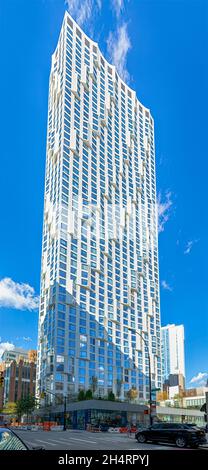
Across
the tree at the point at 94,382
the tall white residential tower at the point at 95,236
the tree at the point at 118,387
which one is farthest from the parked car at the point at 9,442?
the tree at the point at 118,387

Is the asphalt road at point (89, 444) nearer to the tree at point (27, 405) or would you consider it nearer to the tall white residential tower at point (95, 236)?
the tall white residential tower at point (95, 236)

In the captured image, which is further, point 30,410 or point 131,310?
point 131,310

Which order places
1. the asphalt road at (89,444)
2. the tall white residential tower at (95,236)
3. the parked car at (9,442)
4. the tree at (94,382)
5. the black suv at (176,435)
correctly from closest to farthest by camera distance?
1. the parked car at (9,442)
2. the asphalt road at (89,444)
3. the black suv at (176,435)
4. the tall white residential tower at (95,236)
5. the tree at (94,382)

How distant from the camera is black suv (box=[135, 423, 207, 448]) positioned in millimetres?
25688

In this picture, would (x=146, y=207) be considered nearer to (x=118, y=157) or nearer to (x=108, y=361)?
(x=118, y=157)

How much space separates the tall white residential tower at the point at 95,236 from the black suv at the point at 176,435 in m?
82.4

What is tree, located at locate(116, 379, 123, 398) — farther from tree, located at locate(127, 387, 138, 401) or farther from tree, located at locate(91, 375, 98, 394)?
tree, located at locate(91, 375, 98, 394)

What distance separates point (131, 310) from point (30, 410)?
148ft

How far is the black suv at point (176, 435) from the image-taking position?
84.3 ft

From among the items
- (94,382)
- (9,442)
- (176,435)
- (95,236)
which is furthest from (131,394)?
(9,442)

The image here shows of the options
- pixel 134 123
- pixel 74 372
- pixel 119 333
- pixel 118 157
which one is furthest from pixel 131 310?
pixel 134 123

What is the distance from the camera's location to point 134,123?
174 m

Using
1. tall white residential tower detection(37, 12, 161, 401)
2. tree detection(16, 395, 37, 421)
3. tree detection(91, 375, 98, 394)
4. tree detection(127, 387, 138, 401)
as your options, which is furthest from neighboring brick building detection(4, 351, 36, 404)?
tree detection(91, 375, 98, 394)
